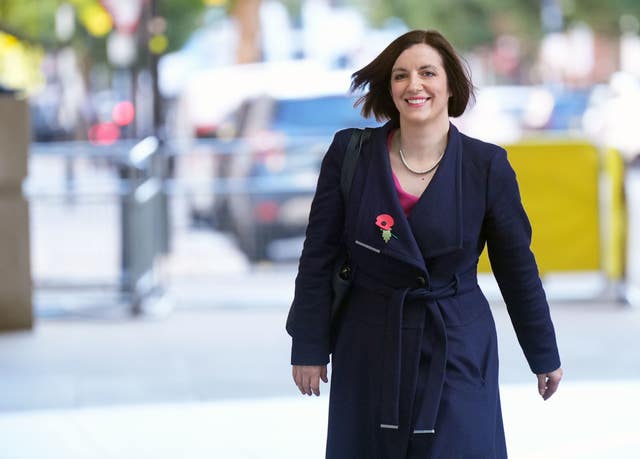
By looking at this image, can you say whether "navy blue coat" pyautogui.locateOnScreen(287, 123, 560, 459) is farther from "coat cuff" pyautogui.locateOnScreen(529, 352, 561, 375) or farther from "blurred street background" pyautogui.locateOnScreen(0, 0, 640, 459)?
"blurred street background" pyautogui.locateOnScreen(0, 0, 640, 459)

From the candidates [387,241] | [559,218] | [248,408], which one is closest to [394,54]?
[387,241]

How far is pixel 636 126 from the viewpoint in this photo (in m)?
12.3

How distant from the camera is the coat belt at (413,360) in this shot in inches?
153

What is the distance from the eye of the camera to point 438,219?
3883 millimetres

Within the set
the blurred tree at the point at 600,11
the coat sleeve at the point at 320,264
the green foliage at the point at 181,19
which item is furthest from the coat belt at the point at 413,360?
the blurred tree at the point at 600,11

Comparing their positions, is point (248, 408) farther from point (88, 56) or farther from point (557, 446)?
point (88, 56)

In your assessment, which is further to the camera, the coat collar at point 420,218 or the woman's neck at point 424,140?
the woman's neck at point 424,140

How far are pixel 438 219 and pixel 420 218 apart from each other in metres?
0.05

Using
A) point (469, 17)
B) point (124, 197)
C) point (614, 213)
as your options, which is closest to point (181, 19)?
point (469, 17)

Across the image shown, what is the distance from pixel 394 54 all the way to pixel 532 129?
18.1 metres

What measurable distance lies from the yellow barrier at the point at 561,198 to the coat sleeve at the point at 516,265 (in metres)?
6.39

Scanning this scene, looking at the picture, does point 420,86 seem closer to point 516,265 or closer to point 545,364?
point 516,265

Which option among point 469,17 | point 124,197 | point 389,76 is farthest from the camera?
point 469,17

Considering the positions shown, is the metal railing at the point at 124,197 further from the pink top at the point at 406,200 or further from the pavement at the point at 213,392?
the pink top at the point at 406,200
